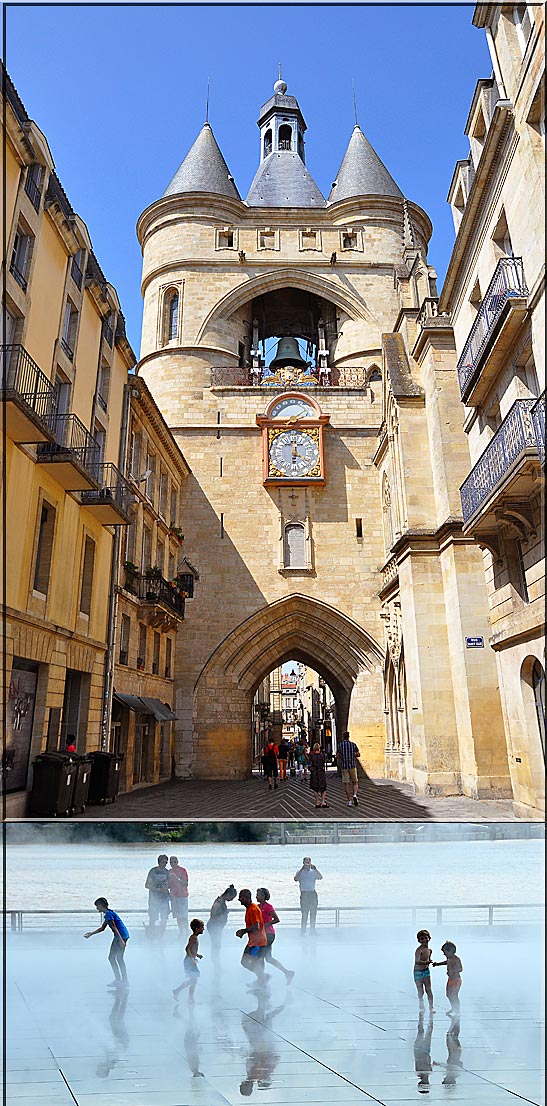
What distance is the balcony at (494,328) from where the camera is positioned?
7.59m

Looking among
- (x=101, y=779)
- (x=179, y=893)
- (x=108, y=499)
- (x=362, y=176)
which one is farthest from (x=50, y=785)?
(x=362, y=176)

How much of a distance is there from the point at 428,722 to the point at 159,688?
7695 mm

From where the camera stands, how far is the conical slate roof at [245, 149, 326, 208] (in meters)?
28.2

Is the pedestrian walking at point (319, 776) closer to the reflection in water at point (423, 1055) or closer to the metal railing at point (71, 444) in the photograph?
the metal railing at point (71, 444)

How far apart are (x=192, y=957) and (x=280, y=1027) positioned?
1.93 ft

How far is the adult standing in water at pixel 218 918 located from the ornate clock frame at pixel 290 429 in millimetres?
17549

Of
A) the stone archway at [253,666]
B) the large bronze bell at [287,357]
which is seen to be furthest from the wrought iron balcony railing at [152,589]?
the large bronze bell at [287,357]

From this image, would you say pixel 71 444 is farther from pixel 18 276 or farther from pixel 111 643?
pixel 111 643

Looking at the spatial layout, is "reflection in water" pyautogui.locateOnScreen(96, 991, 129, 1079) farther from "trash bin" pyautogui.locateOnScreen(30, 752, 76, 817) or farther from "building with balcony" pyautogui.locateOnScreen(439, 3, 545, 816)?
"trash bin" pyautogui.locateOnScreen(30, 752, 76, 817)

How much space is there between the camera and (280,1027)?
11.4 ft

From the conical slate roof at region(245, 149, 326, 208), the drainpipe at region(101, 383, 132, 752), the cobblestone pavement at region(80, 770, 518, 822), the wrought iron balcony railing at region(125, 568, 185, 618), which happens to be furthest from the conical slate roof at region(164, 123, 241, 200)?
the cobblestone pavement at region(80, 770, 518, 822)

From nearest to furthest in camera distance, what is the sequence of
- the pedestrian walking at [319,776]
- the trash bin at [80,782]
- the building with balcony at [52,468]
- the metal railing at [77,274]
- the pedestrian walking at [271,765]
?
the building with balcony at [52,468] → the trash bin at [80,782] → the pedestrian walking at [319,776] → the metal railing at [77,274] → the pedestrian walking at [271,765]

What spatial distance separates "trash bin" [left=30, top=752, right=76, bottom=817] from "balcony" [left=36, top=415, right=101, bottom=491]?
13.7ft

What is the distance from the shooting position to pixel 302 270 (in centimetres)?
2444
